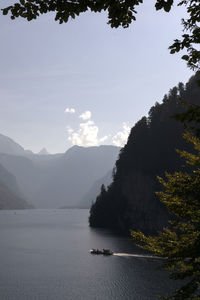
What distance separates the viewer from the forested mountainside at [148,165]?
15338 centimetres

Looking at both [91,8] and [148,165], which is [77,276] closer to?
[91,8]

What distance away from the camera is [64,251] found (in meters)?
115

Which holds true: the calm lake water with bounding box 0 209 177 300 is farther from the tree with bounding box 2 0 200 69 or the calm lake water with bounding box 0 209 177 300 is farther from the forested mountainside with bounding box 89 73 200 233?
the forested mountainside with bounding box 89 73 200 233

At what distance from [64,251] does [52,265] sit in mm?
27087

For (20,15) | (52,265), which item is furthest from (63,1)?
(52,265)

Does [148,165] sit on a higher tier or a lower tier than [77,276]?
higher

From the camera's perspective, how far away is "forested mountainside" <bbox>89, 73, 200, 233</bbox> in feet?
503

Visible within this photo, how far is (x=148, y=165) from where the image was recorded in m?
164

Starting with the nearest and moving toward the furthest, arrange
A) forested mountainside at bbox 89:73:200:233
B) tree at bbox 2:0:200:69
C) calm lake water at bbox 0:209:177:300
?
1. tree at bbox 2:0:200:69
2. calm lake water at bbox 0:209:177:300
3. forested mountainside at bbox 89:73:200:233

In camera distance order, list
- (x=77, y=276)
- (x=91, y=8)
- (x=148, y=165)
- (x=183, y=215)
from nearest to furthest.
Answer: (x=91, y=8), (x=183, y=215), (x=77, y=276), (x=148, y=165)

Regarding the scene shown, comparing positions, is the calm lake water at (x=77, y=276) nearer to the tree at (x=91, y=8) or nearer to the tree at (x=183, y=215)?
the tree at (x=183, y=215)

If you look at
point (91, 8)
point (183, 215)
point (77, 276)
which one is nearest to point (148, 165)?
point (77, 276)

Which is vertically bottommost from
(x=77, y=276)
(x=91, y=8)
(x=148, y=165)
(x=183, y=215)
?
(x=77, y=276)

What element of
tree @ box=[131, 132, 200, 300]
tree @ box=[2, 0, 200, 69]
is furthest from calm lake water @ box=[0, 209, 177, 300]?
tree @ box=[2, 0, 200, 69]
